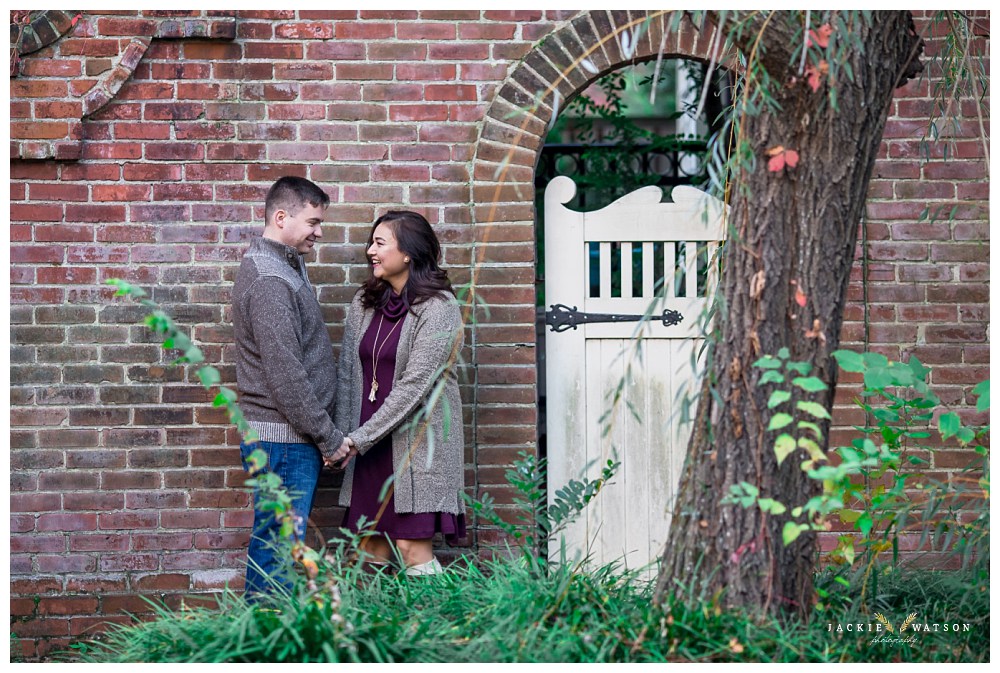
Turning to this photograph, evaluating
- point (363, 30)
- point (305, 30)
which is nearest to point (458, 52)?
point (363, 30)

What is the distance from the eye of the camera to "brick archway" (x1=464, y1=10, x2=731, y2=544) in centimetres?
413

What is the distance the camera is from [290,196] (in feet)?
12.5

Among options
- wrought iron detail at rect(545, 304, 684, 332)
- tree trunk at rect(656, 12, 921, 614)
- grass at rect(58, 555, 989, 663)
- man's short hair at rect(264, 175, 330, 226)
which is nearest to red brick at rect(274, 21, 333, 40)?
man's short hair at rect(264, 175, 330, 226)

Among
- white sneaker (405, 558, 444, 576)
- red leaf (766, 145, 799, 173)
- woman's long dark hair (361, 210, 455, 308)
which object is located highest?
red leaf (766, 145, 799, 173)

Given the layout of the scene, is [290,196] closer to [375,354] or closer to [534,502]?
[375,354]

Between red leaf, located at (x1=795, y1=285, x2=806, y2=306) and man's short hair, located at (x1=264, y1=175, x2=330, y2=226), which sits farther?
man's short hair, located at (x1=264, y1=175, x2=330, y2=226)

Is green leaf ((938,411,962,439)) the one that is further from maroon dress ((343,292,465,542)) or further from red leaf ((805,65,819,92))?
maroon dress ((343,292,465,542))

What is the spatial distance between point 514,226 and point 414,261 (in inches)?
Result: 21.7

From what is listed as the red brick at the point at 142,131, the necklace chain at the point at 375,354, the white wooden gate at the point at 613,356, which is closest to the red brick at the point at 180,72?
the red brick at the point at 142,131

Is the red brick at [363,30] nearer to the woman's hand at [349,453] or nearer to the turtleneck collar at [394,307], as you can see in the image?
the turtleneck collar at [394,307]

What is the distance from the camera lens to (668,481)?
4.34 meters

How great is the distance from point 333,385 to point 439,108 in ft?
4.17

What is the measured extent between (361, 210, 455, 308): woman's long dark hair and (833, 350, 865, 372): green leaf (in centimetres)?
164

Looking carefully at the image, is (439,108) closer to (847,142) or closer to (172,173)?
(172,173)
